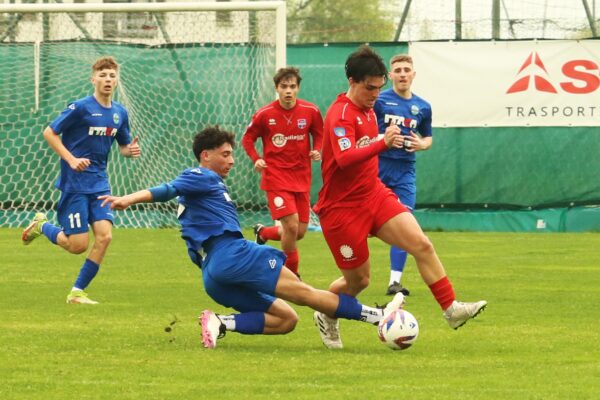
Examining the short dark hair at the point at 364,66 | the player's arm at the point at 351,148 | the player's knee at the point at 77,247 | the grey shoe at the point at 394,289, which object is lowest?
the grey shoe at the point at 394,289

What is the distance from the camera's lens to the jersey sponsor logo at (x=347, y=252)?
29.0 feet

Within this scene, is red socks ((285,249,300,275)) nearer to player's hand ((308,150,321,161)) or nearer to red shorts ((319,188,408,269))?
player's hand ((308,150,321,161))

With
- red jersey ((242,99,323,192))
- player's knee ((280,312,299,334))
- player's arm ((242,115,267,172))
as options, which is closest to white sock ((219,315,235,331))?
player's knee ((280,312,299,334))

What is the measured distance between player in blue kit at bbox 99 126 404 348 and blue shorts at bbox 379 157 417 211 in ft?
11.7

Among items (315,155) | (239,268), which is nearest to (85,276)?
(315,155)

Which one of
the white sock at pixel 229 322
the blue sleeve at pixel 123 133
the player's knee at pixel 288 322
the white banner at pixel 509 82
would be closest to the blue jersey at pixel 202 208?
the white sock at pixel 229 322

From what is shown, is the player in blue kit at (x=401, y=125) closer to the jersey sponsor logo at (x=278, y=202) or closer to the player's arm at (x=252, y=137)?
the jersey sponsor logo at (x=278, y=202)

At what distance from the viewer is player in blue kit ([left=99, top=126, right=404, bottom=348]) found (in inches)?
333

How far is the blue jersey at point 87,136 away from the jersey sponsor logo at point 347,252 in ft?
11.7

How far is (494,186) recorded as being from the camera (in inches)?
830

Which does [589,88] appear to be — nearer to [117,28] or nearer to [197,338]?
[117,28]

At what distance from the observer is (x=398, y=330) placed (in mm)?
8289

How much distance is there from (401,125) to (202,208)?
4026 millimetres

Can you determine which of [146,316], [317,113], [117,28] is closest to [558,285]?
[317,113]
